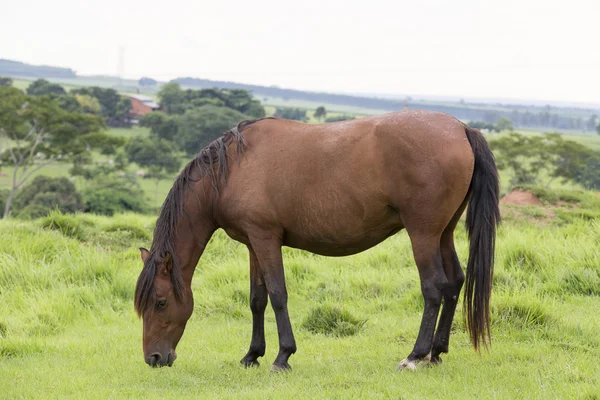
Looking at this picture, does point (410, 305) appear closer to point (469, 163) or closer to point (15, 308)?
point (469, 163)

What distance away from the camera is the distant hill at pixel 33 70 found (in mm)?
167950

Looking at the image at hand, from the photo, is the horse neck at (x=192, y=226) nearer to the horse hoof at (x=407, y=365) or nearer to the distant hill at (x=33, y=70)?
the horse hoof at (x=407, y=365)

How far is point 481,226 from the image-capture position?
5.13 metres

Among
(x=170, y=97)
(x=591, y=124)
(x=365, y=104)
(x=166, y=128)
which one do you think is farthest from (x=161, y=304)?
(x=591, y=124)

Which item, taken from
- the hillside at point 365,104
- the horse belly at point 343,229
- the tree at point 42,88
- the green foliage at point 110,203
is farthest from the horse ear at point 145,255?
the hillside at point 365,104

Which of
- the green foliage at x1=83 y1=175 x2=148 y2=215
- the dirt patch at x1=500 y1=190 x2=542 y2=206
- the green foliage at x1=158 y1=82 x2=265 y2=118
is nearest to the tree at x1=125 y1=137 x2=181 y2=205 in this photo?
the green foliage at x1=158 y1=82 x2=265 y2=118

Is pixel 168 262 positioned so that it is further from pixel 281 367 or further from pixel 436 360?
pixel 436 360

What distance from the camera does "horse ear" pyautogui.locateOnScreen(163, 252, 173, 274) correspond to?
5.27m

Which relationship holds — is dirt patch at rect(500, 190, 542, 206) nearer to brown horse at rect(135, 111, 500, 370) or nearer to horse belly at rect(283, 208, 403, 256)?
brown horse at rect(135, 111, 500, 370)

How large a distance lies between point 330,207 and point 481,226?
114cm

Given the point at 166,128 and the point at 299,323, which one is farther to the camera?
the point at 166,128

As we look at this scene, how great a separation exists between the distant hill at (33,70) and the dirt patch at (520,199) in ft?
554

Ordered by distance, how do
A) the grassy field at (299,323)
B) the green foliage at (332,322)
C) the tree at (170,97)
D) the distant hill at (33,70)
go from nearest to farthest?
the grassy field at (299,323)
the green foliage at (332,322)
the tree at (170,97)
the distant hill at (33,70)

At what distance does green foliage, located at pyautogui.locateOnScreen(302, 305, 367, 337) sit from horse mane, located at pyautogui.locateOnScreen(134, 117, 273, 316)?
169 centimetres
